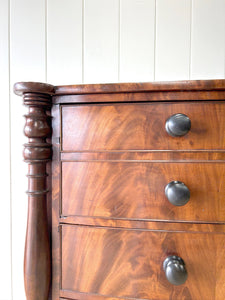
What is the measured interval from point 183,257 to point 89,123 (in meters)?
0.35

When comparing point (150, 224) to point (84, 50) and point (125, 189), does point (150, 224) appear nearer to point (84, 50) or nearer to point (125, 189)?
point (125, 189)

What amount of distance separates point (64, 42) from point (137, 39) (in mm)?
302

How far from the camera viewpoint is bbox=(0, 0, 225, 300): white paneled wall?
2.45 ft

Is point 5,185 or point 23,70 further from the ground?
point 23,70

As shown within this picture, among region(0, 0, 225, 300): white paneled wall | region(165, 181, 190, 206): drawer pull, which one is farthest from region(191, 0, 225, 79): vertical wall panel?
region(165, 181, 190, 206): drawer pull

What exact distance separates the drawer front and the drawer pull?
0.03 meters

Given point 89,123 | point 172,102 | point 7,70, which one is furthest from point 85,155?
point 7,70

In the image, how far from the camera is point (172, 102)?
0.40 meters

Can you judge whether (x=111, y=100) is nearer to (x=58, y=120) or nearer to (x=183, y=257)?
(x=58, y=120)

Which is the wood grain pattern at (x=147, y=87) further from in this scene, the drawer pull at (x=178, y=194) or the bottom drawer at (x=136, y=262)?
the bottom drawer at (x=136, y=262)

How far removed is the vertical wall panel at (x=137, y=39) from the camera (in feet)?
2.47

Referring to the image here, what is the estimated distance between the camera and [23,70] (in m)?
0.81

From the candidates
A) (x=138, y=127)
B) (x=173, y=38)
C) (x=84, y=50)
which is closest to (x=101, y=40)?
(x=84, y=50)

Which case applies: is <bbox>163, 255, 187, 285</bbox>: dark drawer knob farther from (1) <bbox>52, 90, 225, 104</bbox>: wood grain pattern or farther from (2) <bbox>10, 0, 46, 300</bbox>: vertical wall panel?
(2) <bbox>10, 0, 46, 300</bbox>: vertical wall panel
